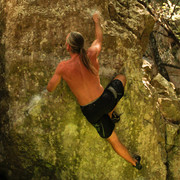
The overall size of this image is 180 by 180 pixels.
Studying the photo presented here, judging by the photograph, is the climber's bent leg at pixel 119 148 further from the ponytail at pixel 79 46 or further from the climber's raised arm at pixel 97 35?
the climber's raised arm at pixel 97 35

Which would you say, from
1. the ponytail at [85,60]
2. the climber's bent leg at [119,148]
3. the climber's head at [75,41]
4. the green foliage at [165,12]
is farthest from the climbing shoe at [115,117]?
the green foliage at [165,12]

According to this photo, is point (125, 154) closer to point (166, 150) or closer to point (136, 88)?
point (136, 88)

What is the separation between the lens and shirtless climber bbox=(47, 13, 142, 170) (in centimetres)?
267

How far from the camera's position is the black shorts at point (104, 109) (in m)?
2.85

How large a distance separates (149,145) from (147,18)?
2.42m

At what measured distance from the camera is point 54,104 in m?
3.11

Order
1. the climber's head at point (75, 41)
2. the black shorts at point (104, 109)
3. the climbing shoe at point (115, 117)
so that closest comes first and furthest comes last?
the climber's head at point (75, 41) < the black shorts at point (104, 109) < the climbing shoe at point (115, 117)

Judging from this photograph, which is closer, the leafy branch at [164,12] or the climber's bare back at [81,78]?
the climber's bare back at [81,78]

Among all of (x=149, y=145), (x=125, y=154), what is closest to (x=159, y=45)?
(x=149, y=145)

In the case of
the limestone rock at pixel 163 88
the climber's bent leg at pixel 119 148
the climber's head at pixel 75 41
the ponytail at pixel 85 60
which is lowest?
the limestone rock at pixel 163 88

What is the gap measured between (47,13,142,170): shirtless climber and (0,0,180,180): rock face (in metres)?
0.29

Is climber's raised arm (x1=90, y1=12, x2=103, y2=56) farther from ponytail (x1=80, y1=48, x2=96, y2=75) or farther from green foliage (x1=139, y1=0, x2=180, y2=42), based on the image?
green foliage (x1=139, y1=0, x2=180, y2=42)

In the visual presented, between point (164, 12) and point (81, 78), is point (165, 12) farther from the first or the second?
point (81, 78)

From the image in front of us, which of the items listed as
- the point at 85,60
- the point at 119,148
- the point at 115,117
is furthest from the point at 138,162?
the point at 85,60
